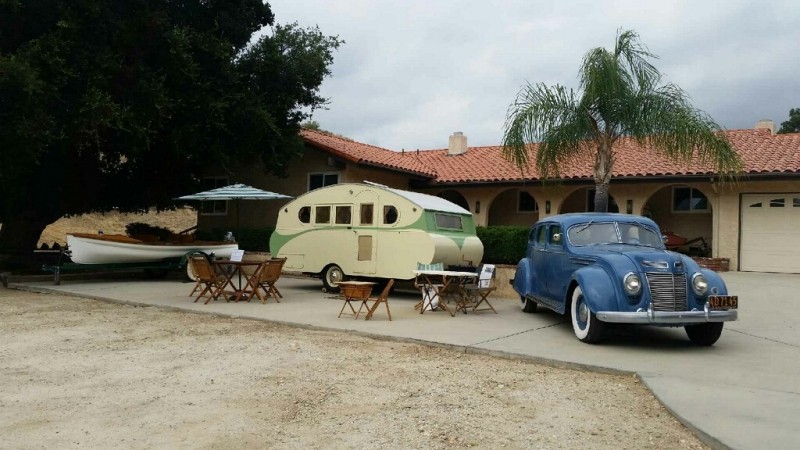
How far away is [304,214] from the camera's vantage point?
14.6m

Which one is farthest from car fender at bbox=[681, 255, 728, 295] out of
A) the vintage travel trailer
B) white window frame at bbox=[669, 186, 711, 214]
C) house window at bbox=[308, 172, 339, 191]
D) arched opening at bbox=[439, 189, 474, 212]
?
arched opening at bbox=[439, 189, 474, 212]

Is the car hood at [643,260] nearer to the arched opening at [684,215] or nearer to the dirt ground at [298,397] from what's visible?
the dirt ground at [298,397]

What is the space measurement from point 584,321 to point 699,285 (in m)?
1.47

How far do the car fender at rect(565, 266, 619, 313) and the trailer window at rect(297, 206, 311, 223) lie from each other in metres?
7.74

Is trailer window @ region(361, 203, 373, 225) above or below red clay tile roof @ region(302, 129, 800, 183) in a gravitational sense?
below

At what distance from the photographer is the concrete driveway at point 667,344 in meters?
5.00

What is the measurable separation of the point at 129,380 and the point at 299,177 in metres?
14.9

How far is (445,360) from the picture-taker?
23.7 ft

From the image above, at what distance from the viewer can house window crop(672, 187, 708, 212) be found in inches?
778

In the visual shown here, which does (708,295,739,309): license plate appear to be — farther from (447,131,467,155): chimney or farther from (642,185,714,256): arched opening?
(447,131,467,155): chimney

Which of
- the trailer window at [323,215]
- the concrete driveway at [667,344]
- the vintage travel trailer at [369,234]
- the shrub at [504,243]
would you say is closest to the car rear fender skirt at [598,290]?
the concrete driveway at [667,344]

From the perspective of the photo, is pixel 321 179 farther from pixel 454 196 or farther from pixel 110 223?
pixel 110 223

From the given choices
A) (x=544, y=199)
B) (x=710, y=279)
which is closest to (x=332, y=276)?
(x=710, y=279)

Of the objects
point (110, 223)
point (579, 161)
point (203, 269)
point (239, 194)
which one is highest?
point (579, 161)
